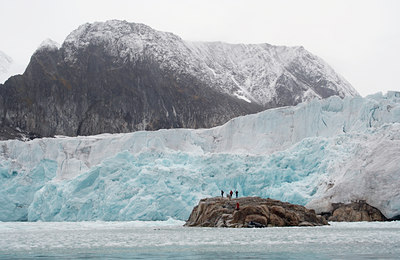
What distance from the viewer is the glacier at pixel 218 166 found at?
3219 centimetres

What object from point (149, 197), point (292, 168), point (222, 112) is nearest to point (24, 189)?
point (149, 197)

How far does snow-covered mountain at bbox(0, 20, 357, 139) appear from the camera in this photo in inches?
2827

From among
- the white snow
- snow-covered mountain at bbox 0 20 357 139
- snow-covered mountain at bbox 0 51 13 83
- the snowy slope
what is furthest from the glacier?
snow-covered mountain at bbox 0 51 13 83

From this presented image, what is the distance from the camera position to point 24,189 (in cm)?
4344

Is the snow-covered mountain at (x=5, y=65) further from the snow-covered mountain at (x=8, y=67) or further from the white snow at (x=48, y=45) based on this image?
the white snow at (x=48, y=45)

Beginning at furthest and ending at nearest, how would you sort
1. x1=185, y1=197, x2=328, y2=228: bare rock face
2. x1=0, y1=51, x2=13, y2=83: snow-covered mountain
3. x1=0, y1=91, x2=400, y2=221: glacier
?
x1=0, y1=51, x2=13, y2=83: snow-covered mountain, x1=0, y1=91, x2=400, y2=221: glacier, x1=185, y1=197, x2=328, y2=228: bare rock face

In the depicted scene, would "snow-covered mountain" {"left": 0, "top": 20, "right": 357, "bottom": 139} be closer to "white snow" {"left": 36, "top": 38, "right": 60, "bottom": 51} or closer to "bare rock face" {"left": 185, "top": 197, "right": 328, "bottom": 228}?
"white snow" {"left": 36, "top": 38, "right": 60, "bottom": 51}

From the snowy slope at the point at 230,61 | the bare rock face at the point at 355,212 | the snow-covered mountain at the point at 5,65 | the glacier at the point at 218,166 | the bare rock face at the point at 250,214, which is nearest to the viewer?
the bare rock face at the point at 250,214

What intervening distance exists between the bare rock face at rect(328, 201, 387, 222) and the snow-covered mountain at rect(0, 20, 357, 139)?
42.2m

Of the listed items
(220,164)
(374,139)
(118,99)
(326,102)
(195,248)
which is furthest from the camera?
(118,99)

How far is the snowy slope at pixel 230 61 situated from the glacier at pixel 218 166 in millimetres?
35889

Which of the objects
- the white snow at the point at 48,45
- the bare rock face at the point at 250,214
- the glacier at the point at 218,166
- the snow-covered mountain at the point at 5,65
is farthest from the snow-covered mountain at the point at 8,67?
the bare rock face at the point at 250,214

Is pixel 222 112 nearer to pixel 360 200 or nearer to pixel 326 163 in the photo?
pixel 326 163

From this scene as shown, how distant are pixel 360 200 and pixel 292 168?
8123mm
